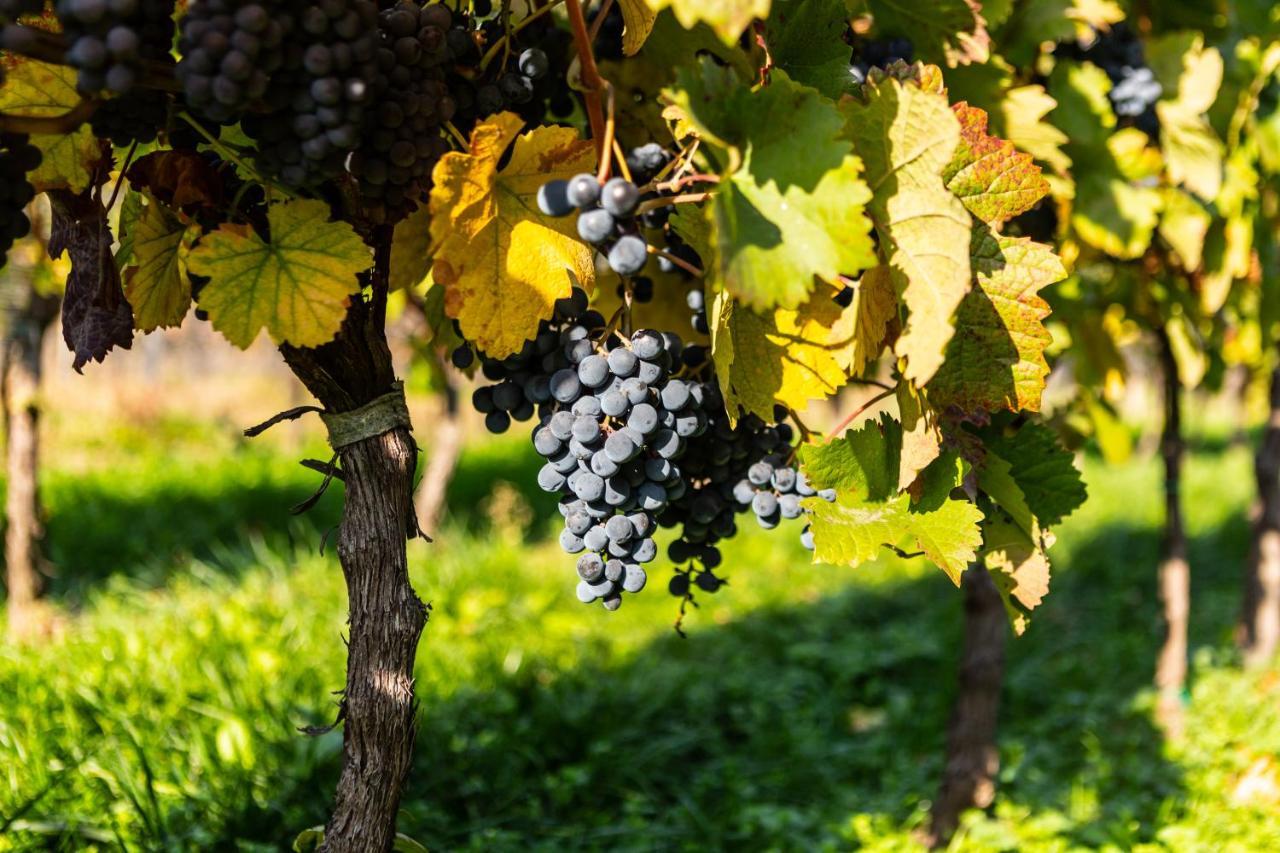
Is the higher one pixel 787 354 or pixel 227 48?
pixel 227 48

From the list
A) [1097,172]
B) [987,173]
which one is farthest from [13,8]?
[1097,172]

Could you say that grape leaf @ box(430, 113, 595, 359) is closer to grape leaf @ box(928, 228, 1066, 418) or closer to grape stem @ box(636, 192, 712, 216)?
grape stem @ box(636, 192, 712, 216)

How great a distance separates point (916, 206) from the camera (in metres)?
1.02

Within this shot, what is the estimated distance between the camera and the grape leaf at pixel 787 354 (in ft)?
3.77

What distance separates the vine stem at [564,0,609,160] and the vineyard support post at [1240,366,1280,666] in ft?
11.9

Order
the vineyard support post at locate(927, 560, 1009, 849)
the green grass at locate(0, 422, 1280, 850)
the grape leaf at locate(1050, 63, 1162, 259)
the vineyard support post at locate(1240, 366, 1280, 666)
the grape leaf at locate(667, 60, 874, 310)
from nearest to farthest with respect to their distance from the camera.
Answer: the grape leaf at locate(667, 60, 874, 310)
the grape leaf at locate(1050, 63, 1162, 259)
the green grass at locate(0, 422, 1280, 850)
the vineyard support post at locate(927, 560, 1009, 849)
the vineyard support post at locate(1240, 366, 1280, 666)

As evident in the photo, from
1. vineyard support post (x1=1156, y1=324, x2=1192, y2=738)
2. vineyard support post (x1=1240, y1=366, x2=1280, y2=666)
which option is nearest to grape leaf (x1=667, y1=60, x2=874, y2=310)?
vineyard support post (x1=1156, y1=324, x2=1192, y2=738)

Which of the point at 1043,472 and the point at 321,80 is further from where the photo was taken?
the point at 1043,472

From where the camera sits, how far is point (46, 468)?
723 cm

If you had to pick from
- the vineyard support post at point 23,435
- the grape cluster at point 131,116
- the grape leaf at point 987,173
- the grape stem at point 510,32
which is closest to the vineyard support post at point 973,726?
the grape leaf at point 987,173

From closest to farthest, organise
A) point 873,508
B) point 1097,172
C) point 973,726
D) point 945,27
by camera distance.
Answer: point 873,508, point 945,27, point 1097,172, point 973,726

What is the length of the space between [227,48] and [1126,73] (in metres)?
2.03

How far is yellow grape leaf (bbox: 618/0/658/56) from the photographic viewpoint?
1.11 meters

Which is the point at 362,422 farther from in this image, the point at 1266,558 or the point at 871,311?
the point at 1266,558
